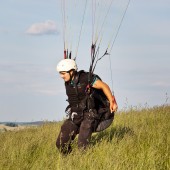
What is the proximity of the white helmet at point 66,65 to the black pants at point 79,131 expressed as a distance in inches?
38.6

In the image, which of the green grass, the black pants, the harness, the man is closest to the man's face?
the man

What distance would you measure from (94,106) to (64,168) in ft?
7.77

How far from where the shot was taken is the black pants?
822 cm

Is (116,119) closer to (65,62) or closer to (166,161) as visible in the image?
(65,62)

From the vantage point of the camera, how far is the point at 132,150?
7066mm

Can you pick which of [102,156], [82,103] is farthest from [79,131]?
[102,156]

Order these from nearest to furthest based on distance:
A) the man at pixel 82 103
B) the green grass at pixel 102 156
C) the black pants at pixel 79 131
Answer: the green grass at pixel 102 156, the man at pixel 82 103, the black pants at pixel 79 131

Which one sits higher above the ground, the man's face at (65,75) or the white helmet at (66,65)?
the white helmet at (66,65)

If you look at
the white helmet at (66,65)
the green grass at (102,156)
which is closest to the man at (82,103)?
the white helmet at (66,65)

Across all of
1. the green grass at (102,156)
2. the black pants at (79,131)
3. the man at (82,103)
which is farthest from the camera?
the black pants at (79,131)

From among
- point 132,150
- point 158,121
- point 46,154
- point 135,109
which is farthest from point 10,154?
point 135,109

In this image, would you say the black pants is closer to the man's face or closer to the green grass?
the green grass

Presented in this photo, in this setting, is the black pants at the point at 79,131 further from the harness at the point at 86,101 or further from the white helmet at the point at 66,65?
the white helmet at the point at 66,65

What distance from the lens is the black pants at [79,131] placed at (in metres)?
8.22
